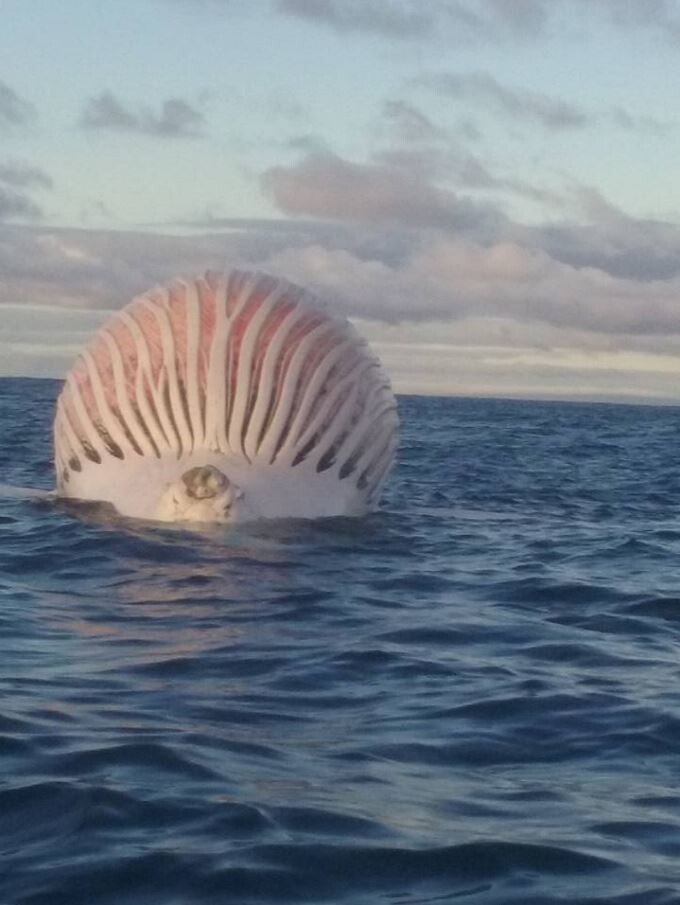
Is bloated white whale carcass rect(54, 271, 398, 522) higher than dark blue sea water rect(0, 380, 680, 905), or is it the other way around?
bloated white whale carcass rect(54, 271, 398, 522)

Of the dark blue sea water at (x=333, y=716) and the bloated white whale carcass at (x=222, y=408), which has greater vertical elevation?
the bloated white whale carcass at (x=222, y=408)

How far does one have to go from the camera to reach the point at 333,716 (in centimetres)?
985

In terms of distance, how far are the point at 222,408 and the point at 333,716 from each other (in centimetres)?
→ 752

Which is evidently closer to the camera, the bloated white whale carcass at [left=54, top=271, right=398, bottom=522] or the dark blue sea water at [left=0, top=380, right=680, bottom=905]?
the dark blue sea water at [left=0, top=380, right=680, bottom=905]

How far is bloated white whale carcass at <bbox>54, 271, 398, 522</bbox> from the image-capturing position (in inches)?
671

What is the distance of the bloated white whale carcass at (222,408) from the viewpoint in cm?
1705

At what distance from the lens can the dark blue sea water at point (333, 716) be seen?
23.8 feet

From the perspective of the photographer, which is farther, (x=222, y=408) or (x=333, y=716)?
(x=222, y=408)

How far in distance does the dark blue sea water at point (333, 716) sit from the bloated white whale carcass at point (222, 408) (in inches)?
16.3

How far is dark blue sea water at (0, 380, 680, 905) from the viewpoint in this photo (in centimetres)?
725

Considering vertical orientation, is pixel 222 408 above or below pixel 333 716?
above

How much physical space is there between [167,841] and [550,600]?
729 cm

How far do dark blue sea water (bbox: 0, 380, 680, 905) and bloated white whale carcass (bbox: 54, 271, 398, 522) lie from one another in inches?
16.3

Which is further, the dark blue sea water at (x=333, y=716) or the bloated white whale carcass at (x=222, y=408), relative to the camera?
the bloated white whale carcass at (x=222, y=408)
